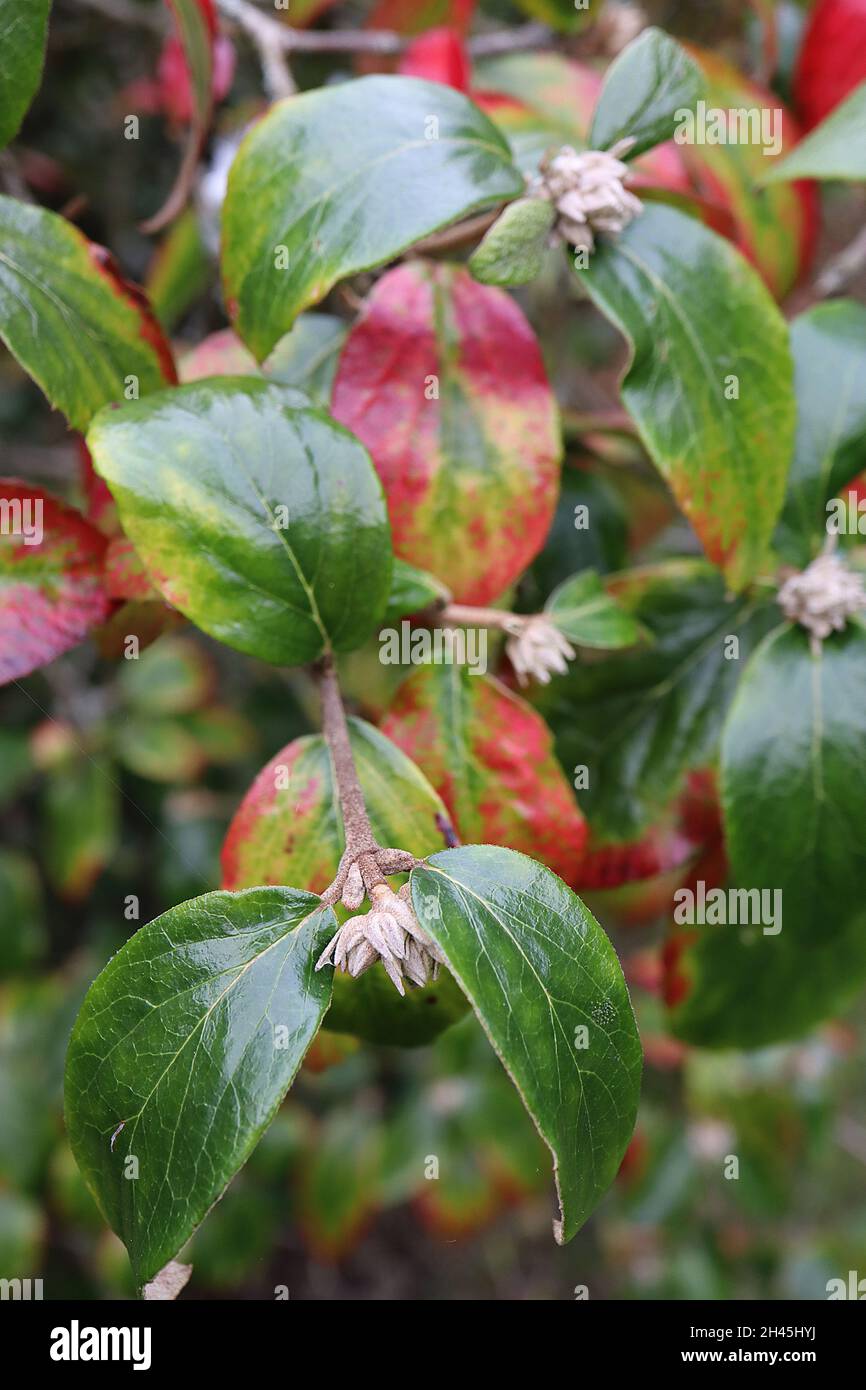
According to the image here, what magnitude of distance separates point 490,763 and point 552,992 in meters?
0.16

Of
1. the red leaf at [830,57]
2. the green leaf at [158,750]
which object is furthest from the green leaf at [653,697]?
the green leaf at [158,750]

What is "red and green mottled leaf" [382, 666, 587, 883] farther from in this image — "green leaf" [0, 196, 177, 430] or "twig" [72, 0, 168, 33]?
"twig" [72, 0, 168, 33]

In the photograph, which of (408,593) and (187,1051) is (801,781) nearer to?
(408,593)

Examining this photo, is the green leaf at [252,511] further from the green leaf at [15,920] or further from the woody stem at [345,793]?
the green leaf at [15,920]

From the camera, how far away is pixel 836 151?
0.56 metres

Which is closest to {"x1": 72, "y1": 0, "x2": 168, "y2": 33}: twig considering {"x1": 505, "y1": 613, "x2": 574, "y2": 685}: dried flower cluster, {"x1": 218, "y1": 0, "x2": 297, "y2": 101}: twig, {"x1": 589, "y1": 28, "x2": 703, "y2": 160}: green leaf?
{"x1": 218, "y1": 0, "x2": 297, "y2": 101}: twig

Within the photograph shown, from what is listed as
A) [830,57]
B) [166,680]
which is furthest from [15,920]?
[830,57]

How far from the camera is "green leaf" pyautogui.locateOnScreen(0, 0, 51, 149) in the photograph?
1.42 feet

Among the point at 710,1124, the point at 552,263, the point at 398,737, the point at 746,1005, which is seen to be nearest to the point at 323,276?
the point at 398,737
